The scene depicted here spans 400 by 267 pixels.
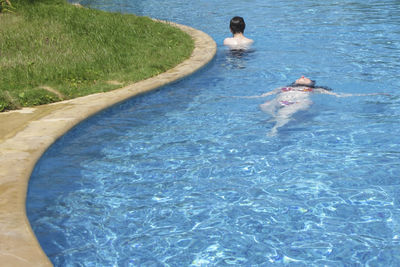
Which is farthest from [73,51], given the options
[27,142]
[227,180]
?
[227,180]

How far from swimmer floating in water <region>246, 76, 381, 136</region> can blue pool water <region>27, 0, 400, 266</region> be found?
0.52ft

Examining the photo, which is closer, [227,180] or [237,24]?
[227,180]

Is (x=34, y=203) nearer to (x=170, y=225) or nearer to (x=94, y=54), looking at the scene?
(x=170, y=225)

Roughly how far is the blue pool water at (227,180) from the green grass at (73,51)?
3.48 feet

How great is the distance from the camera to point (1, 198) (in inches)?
177

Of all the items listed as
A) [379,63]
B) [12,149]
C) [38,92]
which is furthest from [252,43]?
[12,149]

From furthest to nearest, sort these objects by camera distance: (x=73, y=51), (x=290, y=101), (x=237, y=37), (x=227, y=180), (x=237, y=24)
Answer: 1. (x=237, y=37)
2. (x=237, y=24)
3. (x=73, y=51)
4. (x=290, y=101)
5. (x=227, y=180)

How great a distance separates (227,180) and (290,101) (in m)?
2.63

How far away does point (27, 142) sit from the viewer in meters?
5.98

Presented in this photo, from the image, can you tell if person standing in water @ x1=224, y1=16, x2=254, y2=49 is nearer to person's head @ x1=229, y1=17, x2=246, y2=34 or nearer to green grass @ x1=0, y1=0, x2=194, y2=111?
person's head @ x1=229, y1=17, x2=246, y2=34

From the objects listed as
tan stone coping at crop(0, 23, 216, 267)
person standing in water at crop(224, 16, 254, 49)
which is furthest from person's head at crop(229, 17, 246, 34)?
tan stone coping at crop(0, 23, 216, 267)

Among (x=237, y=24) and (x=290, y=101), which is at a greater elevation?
(x=237, y=24)

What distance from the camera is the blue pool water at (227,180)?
433 centimetres

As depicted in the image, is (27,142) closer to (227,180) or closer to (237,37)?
(227,180)
